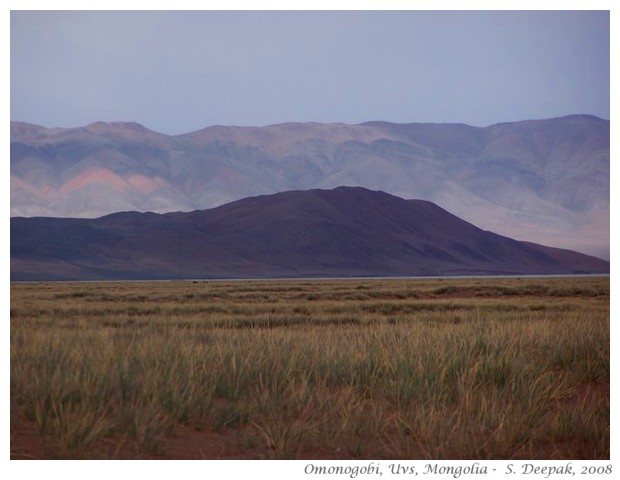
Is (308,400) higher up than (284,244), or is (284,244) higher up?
(284,244)

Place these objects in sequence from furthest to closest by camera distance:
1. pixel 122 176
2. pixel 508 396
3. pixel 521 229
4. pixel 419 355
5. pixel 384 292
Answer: pixel 122 176 → pixel 521 229 → pixel 384 292 → pixel 419 355 → pixel 508 396

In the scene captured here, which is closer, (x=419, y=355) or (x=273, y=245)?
(x=419, y=355)

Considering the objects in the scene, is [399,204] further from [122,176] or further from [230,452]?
[230,452]

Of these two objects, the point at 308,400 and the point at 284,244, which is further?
the point at 284,244

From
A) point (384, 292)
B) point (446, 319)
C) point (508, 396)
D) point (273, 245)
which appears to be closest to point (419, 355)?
point (508, 396)

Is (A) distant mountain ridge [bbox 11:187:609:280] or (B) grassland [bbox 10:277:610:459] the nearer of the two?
(B) grassland [bbox 10:277:610:459]

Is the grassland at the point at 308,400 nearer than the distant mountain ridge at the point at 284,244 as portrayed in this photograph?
Yes
